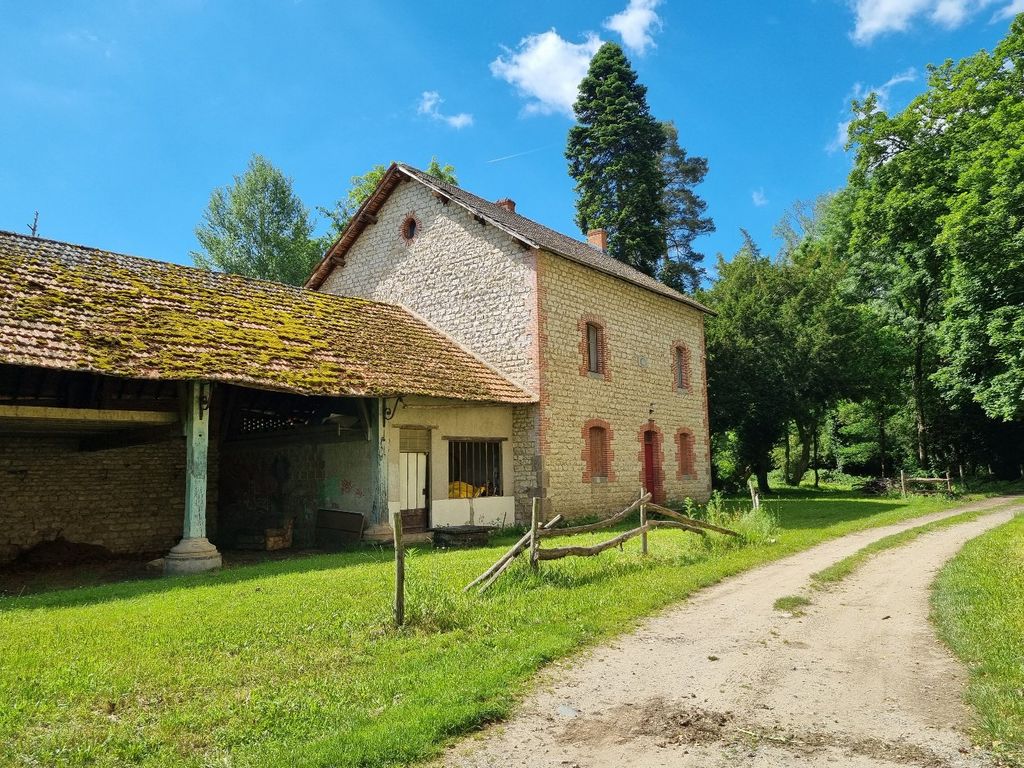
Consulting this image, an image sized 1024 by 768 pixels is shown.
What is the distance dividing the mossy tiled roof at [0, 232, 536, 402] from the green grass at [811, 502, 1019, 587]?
23.4 ft

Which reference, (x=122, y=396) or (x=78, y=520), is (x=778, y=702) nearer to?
(x=122, y=396)

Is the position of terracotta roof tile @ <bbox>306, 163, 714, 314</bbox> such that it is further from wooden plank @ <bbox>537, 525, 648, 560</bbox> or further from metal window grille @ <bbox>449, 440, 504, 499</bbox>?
wooden plank @ <bbox>537, 525, 648, 560</bbox>

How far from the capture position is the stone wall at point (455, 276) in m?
16.2

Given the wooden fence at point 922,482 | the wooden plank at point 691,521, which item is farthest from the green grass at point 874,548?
the wooden fence at point 922,482

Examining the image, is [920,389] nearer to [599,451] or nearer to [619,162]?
[619,162]

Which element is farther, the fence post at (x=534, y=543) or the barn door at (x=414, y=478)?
the barn door at (x=414, y=478)

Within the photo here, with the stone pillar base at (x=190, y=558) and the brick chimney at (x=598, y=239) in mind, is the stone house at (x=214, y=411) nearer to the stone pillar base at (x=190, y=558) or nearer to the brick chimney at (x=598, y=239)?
the stone pillar base at (x=190, y=558)

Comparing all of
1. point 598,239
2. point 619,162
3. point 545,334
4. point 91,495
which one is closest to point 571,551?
point 545,334

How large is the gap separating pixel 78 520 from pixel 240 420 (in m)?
3.88

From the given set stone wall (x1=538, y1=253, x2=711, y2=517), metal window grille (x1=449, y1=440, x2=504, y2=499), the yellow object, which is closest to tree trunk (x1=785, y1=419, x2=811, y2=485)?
stone wall (x1=538, y1=253, x2=711, y2=517)

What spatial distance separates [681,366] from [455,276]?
8.02 metres

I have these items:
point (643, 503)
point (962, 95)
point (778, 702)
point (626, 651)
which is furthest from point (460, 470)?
point (962, 95)

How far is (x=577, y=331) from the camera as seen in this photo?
17.0 metres

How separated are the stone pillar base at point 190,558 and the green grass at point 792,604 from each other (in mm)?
7840
